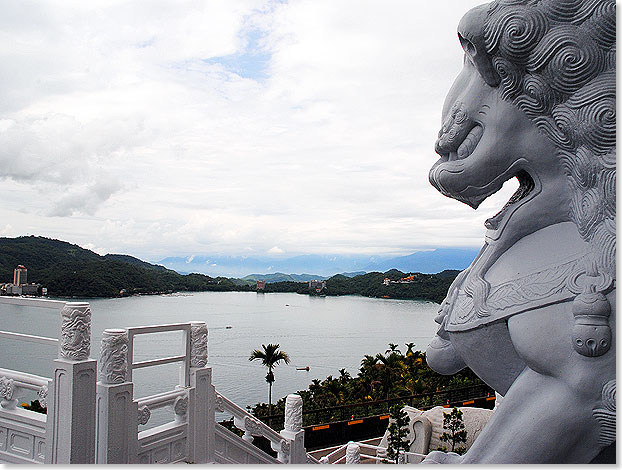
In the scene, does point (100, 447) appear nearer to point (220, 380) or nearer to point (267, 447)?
point (267, 447)

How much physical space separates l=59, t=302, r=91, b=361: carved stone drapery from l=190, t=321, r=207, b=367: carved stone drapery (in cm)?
95

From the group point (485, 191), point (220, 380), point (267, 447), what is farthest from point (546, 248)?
point (220, 380)

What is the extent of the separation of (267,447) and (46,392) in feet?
29.2

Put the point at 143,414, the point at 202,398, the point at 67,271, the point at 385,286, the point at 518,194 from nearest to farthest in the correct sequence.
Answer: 1. the point at 518,194
2. the point at 143,414
3. the point at 202,398
4. the point at 67,271
5. the point at 385,286

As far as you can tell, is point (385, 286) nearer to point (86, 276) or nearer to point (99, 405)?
point (86, 276)

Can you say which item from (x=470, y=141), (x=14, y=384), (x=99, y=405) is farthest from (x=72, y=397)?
(x=470, y=141)

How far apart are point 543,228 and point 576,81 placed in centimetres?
41

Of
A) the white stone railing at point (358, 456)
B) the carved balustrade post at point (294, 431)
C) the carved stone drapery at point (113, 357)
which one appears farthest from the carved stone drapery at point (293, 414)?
the carved stone drapery at point (113, 357)

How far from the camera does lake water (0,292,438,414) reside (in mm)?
30562

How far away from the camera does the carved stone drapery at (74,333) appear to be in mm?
3680

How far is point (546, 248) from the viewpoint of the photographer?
1.50m

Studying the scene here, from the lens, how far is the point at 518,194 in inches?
64.9

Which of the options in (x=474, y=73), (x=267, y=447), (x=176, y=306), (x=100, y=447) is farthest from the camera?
(x=176, y=306)

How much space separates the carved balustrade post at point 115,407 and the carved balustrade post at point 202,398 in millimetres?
605
